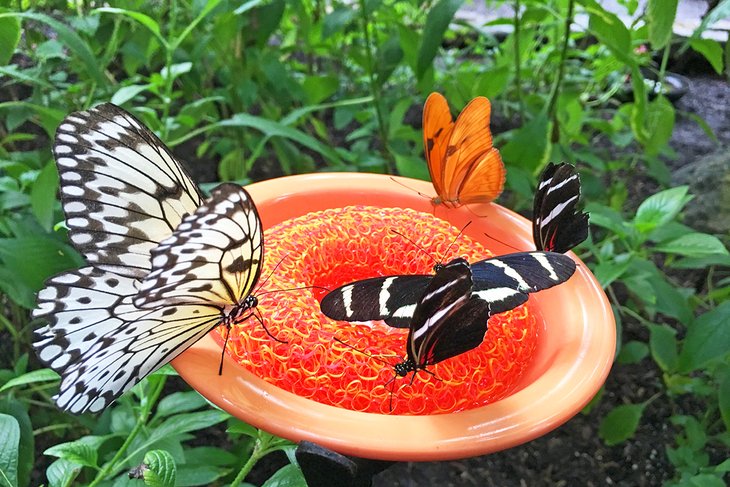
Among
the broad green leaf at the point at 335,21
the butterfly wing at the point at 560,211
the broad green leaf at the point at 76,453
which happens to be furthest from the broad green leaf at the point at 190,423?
the broad green leaf at the point at 335,21

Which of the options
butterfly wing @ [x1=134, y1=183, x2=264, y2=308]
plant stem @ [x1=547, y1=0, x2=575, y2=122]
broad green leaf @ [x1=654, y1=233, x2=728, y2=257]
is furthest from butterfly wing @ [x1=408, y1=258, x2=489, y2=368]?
plant stem @ [x1=547, y1=0, x2=575, y2=122]

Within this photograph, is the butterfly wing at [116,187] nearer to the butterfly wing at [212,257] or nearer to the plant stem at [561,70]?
the butterfly wing at [212,257]

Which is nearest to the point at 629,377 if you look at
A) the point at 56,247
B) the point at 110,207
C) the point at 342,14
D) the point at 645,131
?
the point at 645,131

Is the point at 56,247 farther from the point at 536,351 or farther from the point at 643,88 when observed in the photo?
the point at 643,88

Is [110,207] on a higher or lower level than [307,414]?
higher

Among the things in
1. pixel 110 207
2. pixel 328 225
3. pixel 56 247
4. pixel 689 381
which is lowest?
pixel 689 381

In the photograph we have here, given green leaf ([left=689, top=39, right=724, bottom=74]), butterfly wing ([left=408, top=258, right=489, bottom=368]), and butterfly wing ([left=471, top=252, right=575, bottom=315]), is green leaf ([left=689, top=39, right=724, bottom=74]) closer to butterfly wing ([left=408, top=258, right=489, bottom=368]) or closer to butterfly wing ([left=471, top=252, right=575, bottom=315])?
butterfly wing ([left=471, top=252, right=575, bottom=315])
